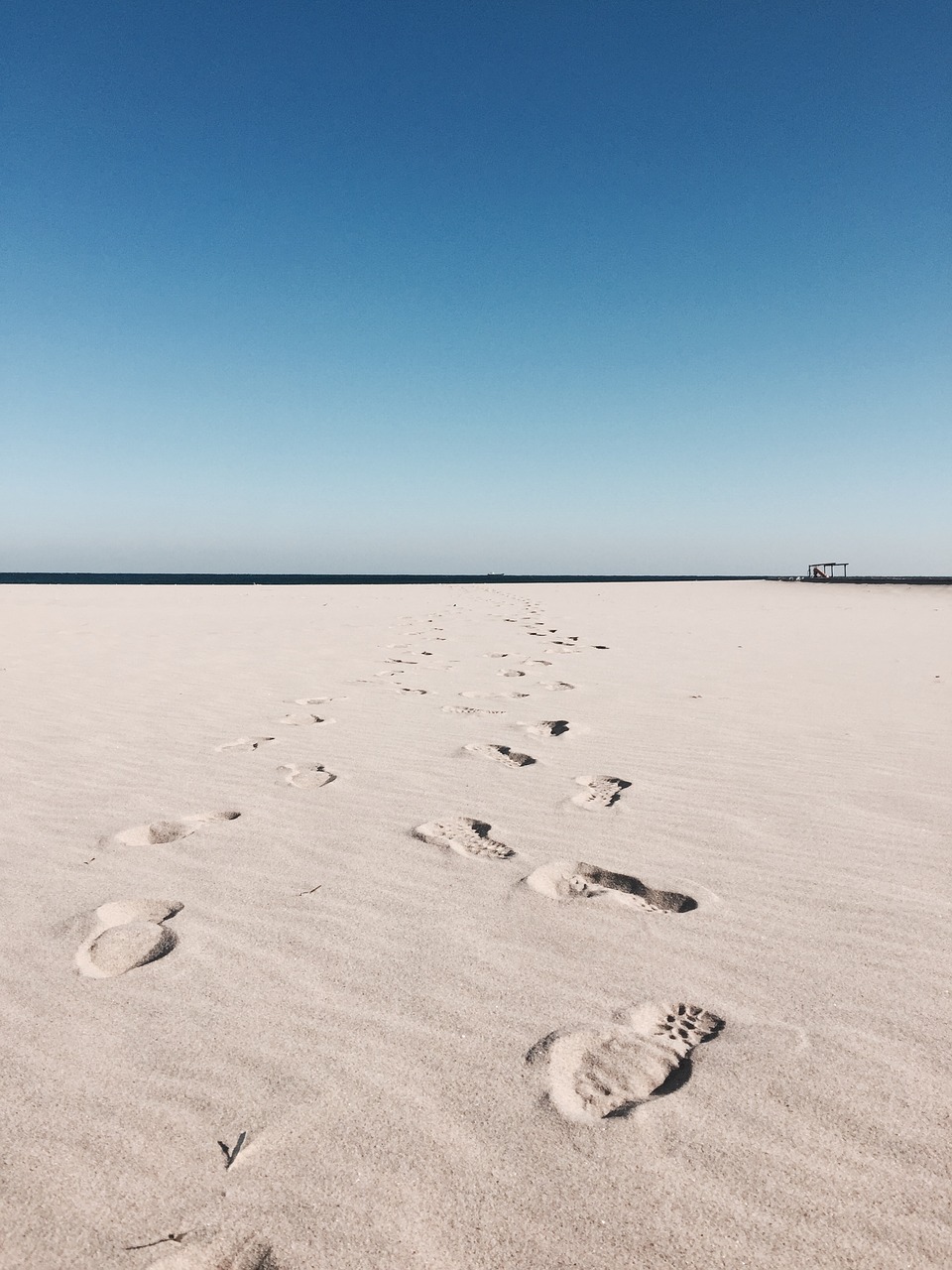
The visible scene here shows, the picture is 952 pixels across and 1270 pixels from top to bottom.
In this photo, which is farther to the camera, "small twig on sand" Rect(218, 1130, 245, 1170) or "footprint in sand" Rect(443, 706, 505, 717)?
"footprint in sand" Rect(443, 706, 505, 717)

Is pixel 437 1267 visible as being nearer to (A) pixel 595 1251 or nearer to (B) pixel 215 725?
(A) pixel 595 1251

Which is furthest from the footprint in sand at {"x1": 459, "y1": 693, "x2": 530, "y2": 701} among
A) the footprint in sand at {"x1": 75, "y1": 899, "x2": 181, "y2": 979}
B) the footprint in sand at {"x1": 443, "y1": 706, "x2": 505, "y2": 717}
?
the footprint in sand at {"x1": 75, "y1": 899, "x2": 181, "y2": 979}

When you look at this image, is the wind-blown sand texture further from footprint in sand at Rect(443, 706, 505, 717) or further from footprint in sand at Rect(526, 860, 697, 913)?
footprint in sand at Rect(443, 706, 505, 717)

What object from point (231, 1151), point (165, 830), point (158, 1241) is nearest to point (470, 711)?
point (165, 830)

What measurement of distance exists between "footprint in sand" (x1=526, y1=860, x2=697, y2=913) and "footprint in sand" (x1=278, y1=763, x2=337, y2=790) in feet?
4.08

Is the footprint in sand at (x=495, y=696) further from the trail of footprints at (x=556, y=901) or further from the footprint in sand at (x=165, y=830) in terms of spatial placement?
the footprint in sand at (x=165, y=830)

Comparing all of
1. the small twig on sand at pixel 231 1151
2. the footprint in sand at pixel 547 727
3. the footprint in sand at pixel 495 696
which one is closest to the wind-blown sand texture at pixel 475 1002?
the small twig on sand at pixel 231 1151

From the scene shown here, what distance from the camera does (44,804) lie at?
8.97 ft

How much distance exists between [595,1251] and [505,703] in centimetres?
368

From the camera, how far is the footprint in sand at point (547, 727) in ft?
12.6

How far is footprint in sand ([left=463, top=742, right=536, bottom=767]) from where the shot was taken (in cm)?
329

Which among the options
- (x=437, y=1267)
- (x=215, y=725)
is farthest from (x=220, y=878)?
(x=215, y=725)

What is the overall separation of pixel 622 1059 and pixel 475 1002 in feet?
1.11

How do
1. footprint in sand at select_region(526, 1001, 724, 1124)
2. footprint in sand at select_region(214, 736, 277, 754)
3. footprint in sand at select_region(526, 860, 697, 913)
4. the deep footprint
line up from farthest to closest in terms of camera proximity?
the deep footprint → footprint in sand at select_region(214, 736, 277, 754) → footprint in sand at select_region(526, 860, 697, 913) → footprint in sand at select_region(526, 1001, 724, 1124)
